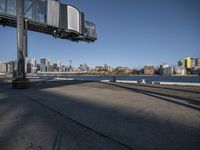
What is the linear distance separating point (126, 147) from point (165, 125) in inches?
95.2

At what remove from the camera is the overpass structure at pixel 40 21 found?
21547mm

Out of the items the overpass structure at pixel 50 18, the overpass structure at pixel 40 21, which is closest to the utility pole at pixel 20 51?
the overpass structure at pixel 40 21

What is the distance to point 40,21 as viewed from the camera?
26.0 metres

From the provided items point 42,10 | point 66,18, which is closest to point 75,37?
point 66,18

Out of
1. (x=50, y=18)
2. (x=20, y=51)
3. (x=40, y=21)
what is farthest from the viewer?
(x=50, y=18)

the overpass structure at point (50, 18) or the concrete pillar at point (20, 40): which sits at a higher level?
the overpass structure at point (50, 18)

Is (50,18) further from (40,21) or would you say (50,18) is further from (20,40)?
(20,40)

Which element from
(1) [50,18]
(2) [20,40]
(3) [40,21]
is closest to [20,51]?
(2) [20,40]

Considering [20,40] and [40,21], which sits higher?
[40,21]

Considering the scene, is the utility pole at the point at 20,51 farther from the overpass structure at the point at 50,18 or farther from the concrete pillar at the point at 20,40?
the overpass structure at the point at 50,18

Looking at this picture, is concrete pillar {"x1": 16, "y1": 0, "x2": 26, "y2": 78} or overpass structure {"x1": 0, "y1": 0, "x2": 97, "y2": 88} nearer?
concrete pillar {"x1": 16, "y1": 0, "x2": 26, "y2": 78}

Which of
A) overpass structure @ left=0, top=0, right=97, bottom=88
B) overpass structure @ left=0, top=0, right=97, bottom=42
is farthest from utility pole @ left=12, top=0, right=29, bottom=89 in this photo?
overpass structure @ left=0, top=0, right=97, bottom=42

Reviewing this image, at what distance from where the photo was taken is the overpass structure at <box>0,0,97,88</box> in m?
21.5

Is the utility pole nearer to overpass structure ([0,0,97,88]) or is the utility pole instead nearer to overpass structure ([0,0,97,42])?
overpass structure ([0,0,97,88])
